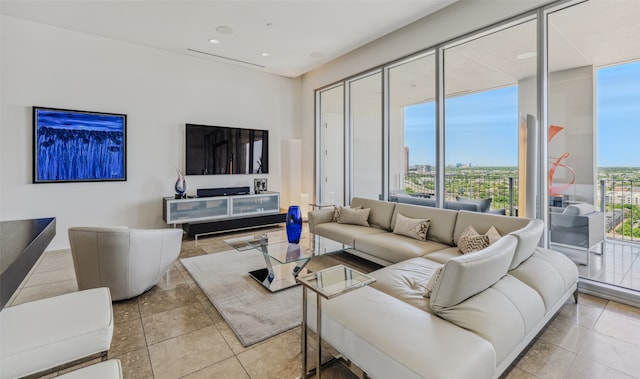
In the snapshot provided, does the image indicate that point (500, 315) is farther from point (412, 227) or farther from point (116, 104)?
point (116, 104)

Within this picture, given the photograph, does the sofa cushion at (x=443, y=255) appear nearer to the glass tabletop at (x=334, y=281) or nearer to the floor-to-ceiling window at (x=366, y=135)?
the glass tabletop at (x=334, y=281)

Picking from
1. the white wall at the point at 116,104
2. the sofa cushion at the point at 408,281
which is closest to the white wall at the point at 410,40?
the white wall at the point at 116,104

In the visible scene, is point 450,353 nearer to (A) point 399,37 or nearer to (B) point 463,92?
(B) point 463,92

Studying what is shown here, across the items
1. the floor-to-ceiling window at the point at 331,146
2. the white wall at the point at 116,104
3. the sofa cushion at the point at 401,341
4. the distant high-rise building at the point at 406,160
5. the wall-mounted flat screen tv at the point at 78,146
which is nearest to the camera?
the sofa cushion at the point at 401,341

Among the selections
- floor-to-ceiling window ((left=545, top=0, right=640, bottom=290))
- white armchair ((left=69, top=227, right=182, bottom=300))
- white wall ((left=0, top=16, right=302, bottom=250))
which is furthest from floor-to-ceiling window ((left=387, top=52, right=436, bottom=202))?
white armchair ((left=69, top=227, right=182, bottom=300))

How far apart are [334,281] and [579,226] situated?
2.90 m

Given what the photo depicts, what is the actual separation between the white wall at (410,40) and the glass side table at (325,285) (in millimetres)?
3382

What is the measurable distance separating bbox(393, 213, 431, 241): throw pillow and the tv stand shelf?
8.98ft

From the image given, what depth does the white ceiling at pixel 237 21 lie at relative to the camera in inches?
142

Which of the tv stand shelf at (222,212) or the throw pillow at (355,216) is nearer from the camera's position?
the throw pillow at (355,216)

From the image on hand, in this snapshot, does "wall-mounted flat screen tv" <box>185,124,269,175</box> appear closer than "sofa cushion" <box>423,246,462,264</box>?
No

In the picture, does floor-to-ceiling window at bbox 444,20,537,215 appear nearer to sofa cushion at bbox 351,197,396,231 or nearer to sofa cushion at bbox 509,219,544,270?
sofa cushion at bbox 351,197,396,231

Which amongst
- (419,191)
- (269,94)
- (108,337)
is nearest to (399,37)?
(419,191)

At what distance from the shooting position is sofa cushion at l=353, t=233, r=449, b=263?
3.09 meters
